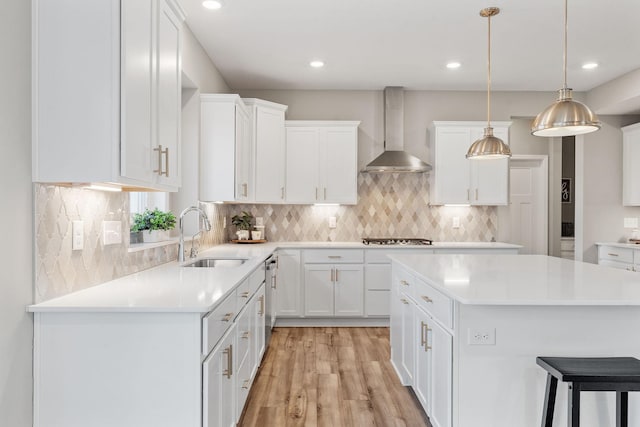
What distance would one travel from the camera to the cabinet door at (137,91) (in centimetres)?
164

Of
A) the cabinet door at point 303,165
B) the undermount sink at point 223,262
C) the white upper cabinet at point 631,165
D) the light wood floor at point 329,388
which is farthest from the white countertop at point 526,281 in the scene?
the white upper cabinet at point 631,165

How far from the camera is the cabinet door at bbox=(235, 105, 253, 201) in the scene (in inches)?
156

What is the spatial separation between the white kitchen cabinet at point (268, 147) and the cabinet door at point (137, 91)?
8.59ft

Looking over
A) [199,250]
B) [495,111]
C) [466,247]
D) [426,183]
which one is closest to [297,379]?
[199,250]

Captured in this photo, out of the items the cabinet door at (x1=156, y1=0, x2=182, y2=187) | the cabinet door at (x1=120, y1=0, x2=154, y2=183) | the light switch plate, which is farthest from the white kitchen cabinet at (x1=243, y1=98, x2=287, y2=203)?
the cabinet door at (x1=120, y1=0, x2=154, y2=183)

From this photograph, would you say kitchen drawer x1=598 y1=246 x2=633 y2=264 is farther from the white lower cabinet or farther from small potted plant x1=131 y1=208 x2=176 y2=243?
small potted plant x1=131 y1=208 x2=176 y2=243

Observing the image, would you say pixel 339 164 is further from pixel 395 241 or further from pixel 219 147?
pixel 219 147

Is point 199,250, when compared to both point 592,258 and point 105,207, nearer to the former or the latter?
point 105,207

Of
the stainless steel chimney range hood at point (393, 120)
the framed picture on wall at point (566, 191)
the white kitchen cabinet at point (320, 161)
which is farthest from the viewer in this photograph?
the framed picture on wall at point (566, 191)

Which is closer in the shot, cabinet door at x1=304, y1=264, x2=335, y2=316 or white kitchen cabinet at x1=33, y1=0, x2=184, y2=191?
white kitchen cabinet at x1=33, y1=0, x2=184, y2=191

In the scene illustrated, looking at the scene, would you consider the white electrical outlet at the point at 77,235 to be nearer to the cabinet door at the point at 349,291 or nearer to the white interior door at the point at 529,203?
the cabinet door at the point at 349,291

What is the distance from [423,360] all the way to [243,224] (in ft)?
9.66

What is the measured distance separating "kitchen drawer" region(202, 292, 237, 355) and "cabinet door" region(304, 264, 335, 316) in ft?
8.07

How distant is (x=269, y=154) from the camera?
468 cm
